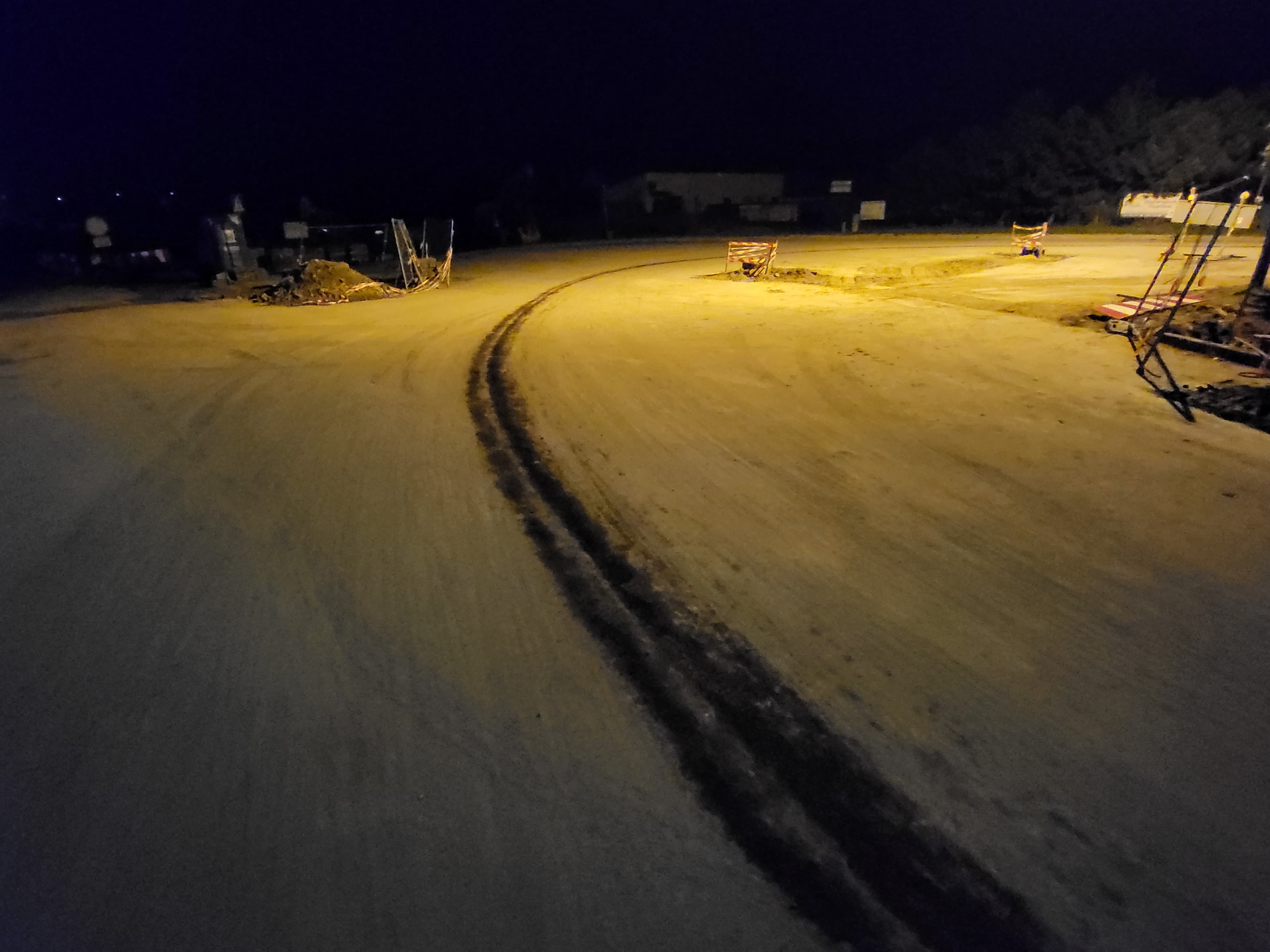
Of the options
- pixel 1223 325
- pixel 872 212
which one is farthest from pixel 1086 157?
pixel 1223 325

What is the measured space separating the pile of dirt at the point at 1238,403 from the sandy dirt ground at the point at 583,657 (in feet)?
1.12

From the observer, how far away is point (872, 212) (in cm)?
4769

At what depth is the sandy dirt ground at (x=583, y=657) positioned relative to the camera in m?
2.54

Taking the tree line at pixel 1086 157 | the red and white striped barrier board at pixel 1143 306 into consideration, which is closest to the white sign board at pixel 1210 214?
the tree line at pixel 1086 157

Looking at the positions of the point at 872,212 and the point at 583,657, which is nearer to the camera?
the point at 583,657

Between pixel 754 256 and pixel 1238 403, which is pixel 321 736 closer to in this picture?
pixel 1238 403

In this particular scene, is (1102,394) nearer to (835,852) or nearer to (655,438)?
(655,438)

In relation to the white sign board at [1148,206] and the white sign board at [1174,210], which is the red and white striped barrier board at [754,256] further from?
the white sign board at [1148,206]

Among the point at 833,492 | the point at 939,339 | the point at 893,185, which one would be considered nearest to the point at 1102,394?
the point at 939,339

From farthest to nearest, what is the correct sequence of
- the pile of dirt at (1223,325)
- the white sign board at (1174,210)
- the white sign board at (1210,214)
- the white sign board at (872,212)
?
the white sign board at (872,212), the white sign board at (1174,210), the white sign board at (1210,214), the pile of dirt at (1223,325)

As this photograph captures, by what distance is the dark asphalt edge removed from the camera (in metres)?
2.43

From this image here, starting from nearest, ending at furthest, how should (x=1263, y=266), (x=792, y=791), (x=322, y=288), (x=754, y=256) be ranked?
(x=792, y=791) → (x=1263, y=266) → (x=322, y=288) → (x=754, y=256)

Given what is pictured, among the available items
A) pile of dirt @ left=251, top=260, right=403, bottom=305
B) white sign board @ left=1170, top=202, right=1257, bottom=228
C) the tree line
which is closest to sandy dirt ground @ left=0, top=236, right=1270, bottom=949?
pile of dirt @ left=251, top=260, right=403, bottom=305

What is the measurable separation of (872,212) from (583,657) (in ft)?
166
